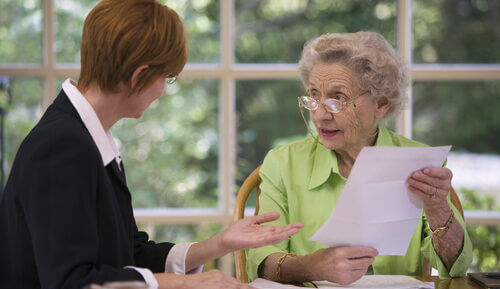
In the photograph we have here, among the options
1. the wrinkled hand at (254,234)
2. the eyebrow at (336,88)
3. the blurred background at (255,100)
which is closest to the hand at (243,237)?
the wrinkled hand at (254,234)

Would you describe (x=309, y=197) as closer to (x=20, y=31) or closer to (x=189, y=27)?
(x=189, y=27)

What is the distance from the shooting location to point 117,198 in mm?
1331

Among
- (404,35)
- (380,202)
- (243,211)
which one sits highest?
(404,35)

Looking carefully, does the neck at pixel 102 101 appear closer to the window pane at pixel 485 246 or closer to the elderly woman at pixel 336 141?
the elderly woman at pixel 336 141

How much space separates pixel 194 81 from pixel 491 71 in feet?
5.49

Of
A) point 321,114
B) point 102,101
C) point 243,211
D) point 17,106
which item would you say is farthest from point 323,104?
point 17,106

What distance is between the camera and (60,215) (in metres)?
1.09

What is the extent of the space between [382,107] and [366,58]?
0.21 meters

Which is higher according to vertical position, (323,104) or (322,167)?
(323,104)

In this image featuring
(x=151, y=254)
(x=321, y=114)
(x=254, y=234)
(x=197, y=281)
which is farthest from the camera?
(x=321, y=114)

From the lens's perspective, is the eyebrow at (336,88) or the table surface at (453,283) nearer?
the table surface at (453,283)

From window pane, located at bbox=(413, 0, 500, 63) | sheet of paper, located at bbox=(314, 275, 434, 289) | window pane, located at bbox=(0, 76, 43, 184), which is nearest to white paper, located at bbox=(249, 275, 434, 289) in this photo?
sheet of paper, located at bbox=(314, 275, 434, 289)

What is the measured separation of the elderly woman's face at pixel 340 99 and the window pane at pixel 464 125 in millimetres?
1504

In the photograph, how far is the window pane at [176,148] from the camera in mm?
3252
